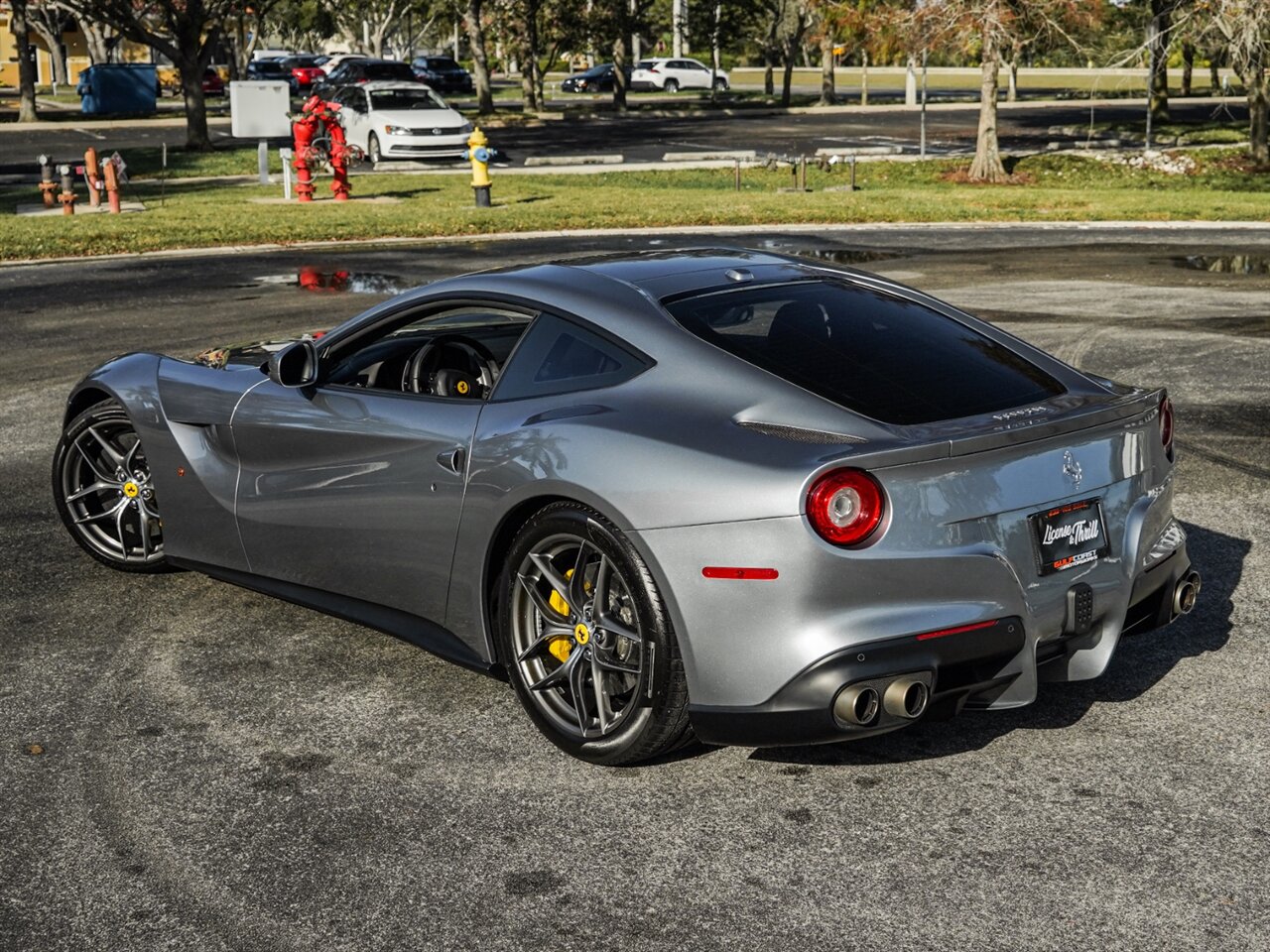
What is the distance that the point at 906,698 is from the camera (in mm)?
4258

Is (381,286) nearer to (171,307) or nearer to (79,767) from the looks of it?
(171,307)

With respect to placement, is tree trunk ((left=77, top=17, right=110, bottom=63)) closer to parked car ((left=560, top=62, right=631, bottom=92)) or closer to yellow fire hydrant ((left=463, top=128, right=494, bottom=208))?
parked car ((left=560, top=62, right=631, bottom=92))

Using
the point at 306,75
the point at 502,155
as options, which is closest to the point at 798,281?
the point at 502,155

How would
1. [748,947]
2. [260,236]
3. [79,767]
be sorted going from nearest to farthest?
[748,947], [79,767], [260,236]

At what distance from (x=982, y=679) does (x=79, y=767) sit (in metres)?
2.69

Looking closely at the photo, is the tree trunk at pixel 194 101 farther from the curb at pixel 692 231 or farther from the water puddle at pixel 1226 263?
the water puddle at pixel 1226 263

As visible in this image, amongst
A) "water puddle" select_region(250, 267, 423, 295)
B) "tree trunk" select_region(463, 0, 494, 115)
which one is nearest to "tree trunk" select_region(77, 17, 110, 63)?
"tree trunk" select_region(463, 0, 494, 115)

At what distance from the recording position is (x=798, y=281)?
5457 mm

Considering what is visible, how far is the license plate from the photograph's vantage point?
4.55m

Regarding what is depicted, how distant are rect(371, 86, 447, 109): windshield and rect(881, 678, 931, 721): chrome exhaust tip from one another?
31.6 meters

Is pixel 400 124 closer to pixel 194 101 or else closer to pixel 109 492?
pixel 194 101

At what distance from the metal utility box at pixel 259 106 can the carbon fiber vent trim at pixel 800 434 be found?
2879 cm

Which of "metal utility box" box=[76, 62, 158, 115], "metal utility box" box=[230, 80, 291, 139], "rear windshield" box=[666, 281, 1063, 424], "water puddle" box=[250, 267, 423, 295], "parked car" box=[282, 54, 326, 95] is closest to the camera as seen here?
"rear windshield" box=[666, 281, 1063, 424]

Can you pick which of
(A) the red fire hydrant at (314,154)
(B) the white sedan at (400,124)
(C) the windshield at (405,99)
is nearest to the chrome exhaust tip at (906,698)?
(A) the red fire hydrant at (314,154)
